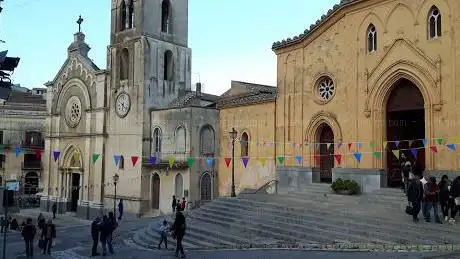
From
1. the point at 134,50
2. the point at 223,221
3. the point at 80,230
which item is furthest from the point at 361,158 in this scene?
the point at 134,50

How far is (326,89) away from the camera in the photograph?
80.5ft

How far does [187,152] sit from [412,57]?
52.6 feet

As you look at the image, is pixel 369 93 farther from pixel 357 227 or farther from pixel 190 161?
pixel 190 161

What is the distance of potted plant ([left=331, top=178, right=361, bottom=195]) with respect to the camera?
847 inches

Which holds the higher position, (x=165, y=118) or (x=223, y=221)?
(x=165, y=118)

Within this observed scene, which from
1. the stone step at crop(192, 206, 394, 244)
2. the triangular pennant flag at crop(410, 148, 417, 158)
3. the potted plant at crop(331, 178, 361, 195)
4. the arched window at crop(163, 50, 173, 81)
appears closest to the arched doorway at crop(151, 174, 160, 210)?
the arched window at crop(163, 50, 173, 81)

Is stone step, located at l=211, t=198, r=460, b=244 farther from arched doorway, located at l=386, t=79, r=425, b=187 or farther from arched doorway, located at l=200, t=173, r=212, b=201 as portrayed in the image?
arched doorway, located at l=200, t=173, r=212, b=201

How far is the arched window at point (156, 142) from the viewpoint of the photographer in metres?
33.9

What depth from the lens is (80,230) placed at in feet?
98.4

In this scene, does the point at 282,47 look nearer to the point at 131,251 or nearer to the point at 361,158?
the point at 361,158

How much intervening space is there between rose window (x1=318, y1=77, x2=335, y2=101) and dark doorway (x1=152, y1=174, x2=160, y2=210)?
13.9 meters

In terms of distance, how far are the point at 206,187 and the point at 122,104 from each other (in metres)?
9.46

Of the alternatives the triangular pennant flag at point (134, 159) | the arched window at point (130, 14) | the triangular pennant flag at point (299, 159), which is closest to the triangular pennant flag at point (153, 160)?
the triangular pennant flag at point (134, 159)

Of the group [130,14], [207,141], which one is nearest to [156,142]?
[207,141]
